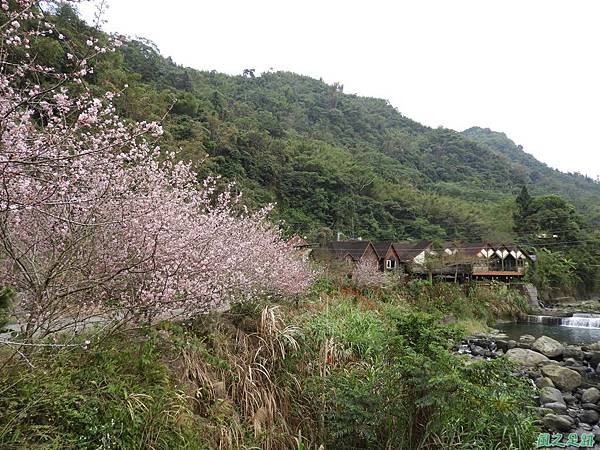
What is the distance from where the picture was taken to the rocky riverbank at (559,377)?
24.4ft

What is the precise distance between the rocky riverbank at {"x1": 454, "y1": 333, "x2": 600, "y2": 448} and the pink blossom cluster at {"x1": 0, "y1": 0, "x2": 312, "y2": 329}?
3733 millimetres

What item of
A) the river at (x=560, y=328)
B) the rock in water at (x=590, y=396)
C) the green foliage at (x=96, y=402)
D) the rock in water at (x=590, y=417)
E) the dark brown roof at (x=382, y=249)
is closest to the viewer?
the green foliage at (x=96, y=402)

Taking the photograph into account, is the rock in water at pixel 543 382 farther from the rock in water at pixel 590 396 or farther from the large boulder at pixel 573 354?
the large boulder at pixel 573 354

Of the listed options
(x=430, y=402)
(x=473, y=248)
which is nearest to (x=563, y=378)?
(x=430, y=402)

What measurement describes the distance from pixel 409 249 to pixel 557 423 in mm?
30221

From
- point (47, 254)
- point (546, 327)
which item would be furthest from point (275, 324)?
point (546, 327)

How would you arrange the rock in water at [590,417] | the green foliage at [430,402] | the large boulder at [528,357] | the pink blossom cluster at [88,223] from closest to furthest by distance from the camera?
the pink blossom cluster at [88,223] < the green foliage at [430,402] < the rock in water at [590,417] < the large boulder at [528,357]

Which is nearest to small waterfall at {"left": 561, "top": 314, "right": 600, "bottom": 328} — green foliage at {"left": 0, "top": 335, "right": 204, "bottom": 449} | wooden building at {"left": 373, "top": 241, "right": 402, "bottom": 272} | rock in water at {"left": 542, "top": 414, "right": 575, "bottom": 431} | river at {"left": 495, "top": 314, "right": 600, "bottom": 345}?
river at {"left": 495, "top": 314, "right": 600, "bottom": 345}

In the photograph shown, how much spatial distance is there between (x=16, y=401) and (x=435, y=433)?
149 inches

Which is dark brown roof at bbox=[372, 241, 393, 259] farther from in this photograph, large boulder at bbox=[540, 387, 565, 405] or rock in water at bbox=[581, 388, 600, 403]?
large boulder at bbox=[540, 387, 565, 405]

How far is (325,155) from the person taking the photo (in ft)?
179

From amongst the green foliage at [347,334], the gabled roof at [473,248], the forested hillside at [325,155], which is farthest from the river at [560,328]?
the forested hillside at [325,155]

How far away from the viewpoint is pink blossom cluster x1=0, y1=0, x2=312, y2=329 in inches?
117

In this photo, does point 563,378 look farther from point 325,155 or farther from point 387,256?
point 325,155
